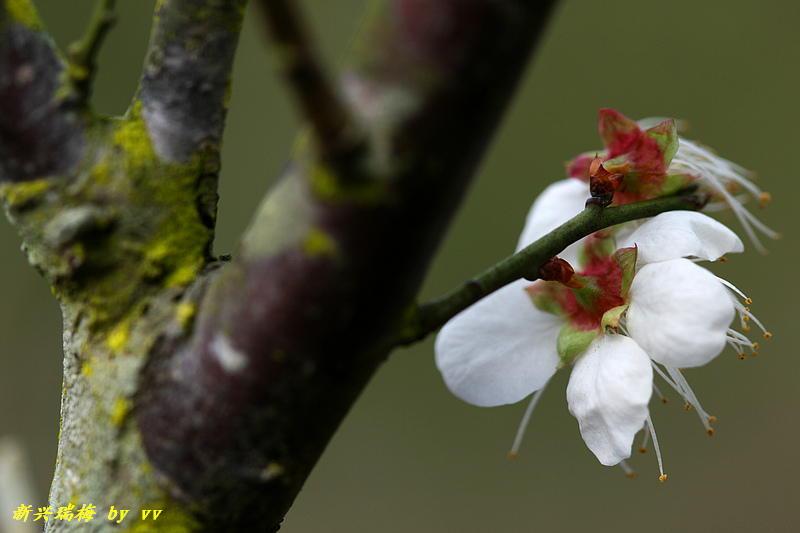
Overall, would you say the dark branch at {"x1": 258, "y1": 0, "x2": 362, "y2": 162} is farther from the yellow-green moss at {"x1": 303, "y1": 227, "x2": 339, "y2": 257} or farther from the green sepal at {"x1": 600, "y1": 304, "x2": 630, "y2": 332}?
the green sepal at {"x1": 600, "y1": 304, "x2": 630, "y2": 332}

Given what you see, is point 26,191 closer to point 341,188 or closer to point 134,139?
point 134,139

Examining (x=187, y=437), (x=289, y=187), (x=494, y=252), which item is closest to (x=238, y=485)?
(x=187, y=437)

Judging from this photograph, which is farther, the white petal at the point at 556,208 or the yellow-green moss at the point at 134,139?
the white petal at the point at 556,208

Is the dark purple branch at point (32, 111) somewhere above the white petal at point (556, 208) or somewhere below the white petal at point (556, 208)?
above

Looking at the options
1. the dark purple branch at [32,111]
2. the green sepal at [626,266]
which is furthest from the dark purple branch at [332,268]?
the green sepal at [626,266]

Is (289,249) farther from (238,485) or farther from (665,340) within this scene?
(665,340)

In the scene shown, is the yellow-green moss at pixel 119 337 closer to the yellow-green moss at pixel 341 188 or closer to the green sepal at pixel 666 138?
the yellow-green moss at pixel 341 188
